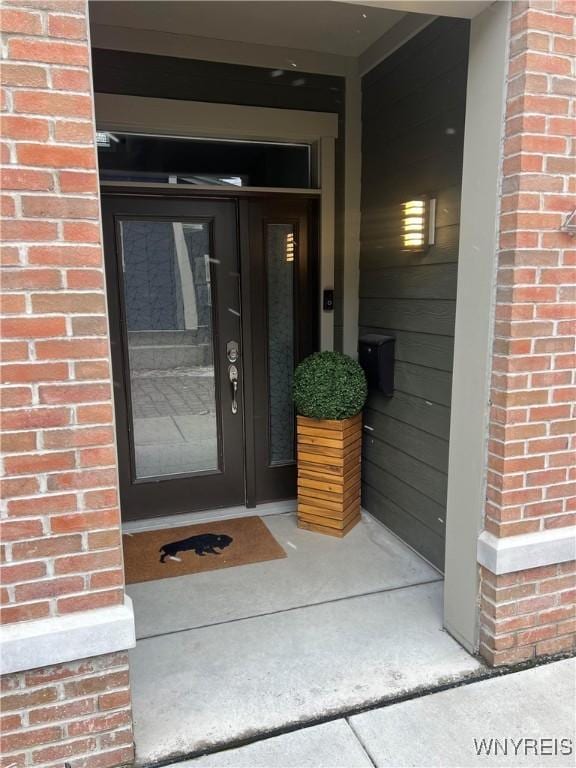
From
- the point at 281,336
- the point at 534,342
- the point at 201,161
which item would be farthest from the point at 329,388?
the point at 201,161

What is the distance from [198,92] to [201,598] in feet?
9.12

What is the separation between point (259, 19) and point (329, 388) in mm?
2025

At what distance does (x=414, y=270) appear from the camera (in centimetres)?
295

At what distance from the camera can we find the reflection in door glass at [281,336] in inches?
140

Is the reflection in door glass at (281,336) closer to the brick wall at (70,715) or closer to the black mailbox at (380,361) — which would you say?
the black mailbox at (380,361)

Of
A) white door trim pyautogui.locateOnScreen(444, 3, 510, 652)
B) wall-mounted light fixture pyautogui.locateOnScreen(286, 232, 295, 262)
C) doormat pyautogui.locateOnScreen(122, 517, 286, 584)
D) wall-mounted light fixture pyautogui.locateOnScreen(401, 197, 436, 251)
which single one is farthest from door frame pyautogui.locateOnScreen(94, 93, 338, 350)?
white door trim pyautogui.locateOnScreen(444, 3, 510, 652)

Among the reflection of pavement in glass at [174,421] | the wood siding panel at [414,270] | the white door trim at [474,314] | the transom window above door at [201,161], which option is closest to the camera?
the white door trim at [474,314]

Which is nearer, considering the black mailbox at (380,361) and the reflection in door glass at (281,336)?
the black mailbox at (380,361)

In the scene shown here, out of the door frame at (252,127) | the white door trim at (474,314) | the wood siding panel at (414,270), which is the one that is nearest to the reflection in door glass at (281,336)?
the door frame at (252,127)

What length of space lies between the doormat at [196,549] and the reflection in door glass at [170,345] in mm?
412

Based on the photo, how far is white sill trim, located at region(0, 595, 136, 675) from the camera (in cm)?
154

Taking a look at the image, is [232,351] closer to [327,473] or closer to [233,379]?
[233,379]

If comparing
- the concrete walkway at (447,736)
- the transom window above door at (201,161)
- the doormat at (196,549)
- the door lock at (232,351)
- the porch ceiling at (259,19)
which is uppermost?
the porch ceiling at (259,19)

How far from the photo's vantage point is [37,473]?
1.52m
